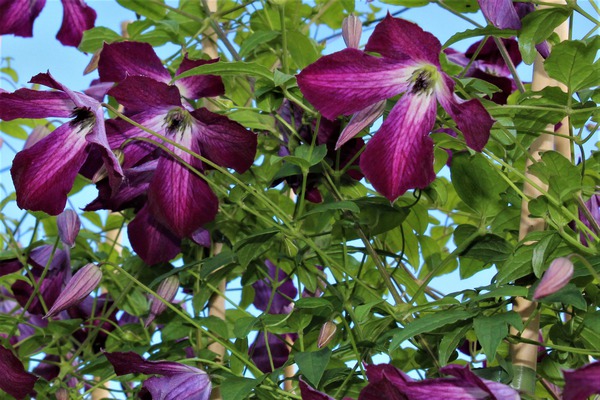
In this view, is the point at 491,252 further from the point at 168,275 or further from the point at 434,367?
the point at 168,275

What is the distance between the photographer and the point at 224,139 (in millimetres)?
770

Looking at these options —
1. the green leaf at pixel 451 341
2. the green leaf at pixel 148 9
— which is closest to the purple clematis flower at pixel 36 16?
the green leaf at pixel 148 9

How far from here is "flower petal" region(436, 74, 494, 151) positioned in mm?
556

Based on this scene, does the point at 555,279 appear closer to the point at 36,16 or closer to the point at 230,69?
the point at 230,69

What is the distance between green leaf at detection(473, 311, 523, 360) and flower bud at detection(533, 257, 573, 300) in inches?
2.7

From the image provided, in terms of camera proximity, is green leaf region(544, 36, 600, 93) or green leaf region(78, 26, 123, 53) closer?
green leaf region(544, 36, 600, 93)

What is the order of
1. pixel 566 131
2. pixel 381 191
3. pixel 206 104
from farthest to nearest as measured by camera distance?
pixel 206 104 → pixel 566 131 → pixel 381 191

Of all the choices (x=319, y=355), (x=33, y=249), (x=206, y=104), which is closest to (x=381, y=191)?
(x=319, y=355)

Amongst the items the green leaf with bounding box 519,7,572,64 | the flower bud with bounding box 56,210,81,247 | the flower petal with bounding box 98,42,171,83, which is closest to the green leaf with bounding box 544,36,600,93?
the green leaf with bounding box 519,7,572,64

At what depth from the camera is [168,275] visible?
31.8 inches

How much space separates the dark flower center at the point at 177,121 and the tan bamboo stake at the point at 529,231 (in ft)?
1.01

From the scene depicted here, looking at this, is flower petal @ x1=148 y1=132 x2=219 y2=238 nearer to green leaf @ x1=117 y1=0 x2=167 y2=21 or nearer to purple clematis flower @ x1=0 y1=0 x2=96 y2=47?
green leaf @ x1=117 y1=0 x2=167 y2=21

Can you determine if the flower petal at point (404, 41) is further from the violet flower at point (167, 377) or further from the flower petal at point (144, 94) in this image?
the violet flower at point (167, 377)

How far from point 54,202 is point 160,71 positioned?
16 centimetres
